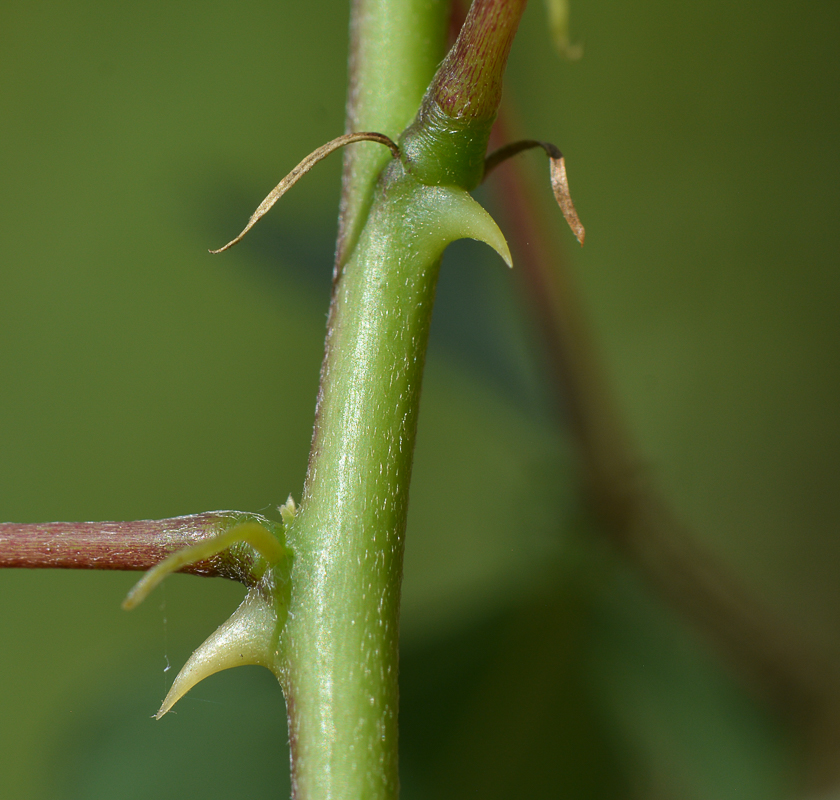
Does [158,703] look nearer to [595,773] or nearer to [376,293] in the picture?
[595,773]

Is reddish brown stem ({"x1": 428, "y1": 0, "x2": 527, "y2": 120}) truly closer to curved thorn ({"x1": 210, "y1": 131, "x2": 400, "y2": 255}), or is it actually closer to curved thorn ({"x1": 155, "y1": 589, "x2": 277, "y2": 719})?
curved thorn ({"x1": 210, "y1": 131, "x2": 400, "y2": 255})

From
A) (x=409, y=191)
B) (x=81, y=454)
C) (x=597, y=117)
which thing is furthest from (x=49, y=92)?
(x=409, y=191)

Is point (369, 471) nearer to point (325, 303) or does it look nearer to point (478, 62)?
point (478, 62)

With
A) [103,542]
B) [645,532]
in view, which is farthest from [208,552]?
[645,532]

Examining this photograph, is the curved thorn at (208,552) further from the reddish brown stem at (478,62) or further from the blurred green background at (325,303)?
the blurred green background at (325,303)

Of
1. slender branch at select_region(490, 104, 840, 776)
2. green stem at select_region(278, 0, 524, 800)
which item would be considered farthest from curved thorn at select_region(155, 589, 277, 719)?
slender branch at select_region(490, 104, 840, 776)

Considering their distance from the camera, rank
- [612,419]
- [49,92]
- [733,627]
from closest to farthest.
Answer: [733,627] → [612,419] → [49,92]

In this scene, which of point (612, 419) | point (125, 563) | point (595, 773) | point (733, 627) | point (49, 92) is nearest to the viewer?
point (125, 563)

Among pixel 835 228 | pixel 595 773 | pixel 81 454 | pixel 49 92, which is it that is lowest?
pixel 595 773
